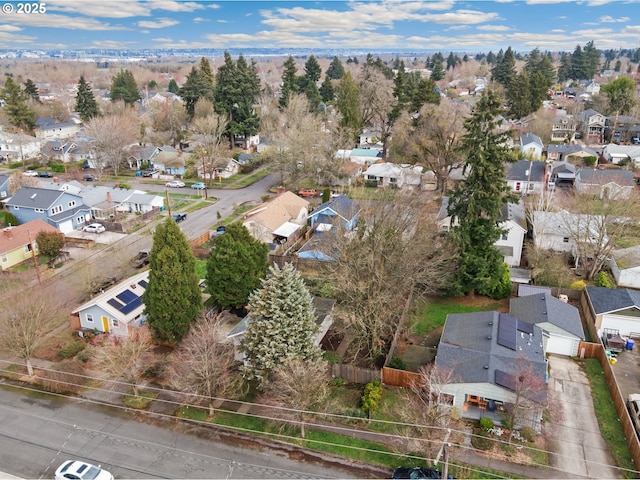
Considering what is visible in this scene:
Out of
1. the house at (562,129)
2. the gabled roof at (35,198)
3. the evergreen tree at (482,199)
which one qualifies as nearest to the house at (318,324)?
the evergreen tree at (482,199)

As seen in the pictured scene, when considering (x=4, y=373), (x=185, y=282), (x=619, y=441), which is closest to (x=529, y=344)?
(x=619, y=441)

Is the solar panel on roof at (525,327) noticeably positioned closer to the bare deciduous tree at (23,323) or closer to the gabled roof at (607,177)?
the bare deciduous tree at (23,323)

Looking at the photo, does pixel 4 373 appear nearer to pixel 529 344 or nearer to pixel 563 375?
pixel 529 344

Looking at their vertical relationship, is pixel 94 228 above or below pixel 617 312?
below

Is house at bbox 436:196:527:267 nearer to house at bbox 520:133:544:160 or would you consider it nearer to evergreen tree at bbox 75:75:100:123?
house at bbox 520:133:544:160

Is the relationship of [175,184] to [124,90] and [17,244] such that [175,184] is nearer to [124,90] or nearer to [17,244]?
[17,244]

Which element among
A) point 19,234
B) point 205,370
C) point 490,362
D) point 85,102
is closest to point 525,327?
point 490,362

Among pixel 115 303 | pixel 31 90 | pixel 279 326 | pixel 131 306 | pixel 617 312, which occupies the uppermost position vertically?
pixel 31 90
